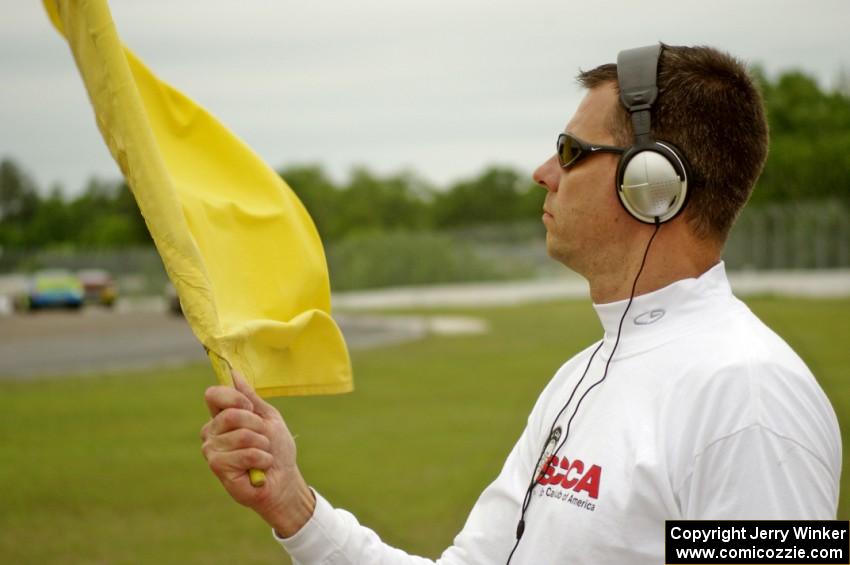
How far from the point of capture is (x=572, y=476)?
2391 millimetres

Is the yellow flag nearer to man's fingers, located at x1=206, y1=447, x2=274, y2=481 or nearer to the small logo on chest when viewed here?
man's fingers, located at x1=206, y1=447, x2=274, y2=481

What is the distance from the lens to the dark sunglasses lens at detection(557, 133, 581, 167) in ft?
8.70

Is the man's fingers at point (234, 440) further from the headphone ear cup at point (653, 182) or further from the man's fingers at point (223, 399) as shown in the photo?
the headphone ear cup at point (653, 182)

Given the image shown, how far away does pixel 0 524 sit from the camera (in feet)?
30.1

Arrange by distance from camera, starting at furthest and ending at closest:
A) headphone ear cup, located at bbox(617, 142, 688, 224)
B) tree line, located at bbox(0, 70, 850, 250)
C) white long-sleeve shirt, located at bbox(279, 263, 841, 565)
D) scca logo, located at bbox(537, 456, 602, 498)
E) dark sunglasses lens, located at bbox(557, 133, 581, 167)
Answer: tree line, located at bbox(0, 70, 850, 250), dark sunglasses lens, located at bbox(557, 133, 581, 167), headphone ear cup, located at bbox(617, 142, 688, 224), scca logo, located at bbox(537, 456, 602, 498), white long-sleeve shirt, located at bbox(279, 263, 841, 565)

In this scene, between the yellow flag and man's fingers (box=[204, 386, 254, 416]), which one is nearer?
man's fingers (box=[204, 386, 254, 416])

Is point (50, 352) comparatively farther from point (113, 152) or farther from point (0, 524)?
point (113, 152)

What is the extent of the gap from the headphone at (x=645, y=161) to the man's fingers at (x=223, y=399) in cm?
91

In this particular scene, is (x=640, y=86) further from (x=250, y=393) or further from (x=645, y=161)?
(x=250, y=393)

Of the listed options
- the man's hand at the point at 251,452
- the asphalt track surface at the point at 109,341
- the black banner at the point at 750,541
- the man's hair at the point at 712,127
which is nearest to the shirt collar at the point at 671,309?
the man's hair at the point at 712,127

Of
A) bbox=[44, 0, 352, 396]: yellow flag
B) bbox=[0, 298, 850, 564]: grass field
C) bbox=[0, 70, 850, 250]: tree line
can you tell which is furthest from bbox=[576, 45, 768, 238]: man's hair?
bbox=[0, 70, 850, 250]: tree line

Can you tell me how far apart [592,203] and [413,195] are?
109m

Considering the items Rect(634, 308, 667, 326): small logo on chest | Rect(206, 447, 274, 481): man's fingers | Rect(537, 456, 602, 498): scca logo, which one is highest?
Rect(634, 308, 667, 326): small logo on chest

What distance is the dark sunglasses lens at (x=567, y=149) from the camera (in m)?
2.65
